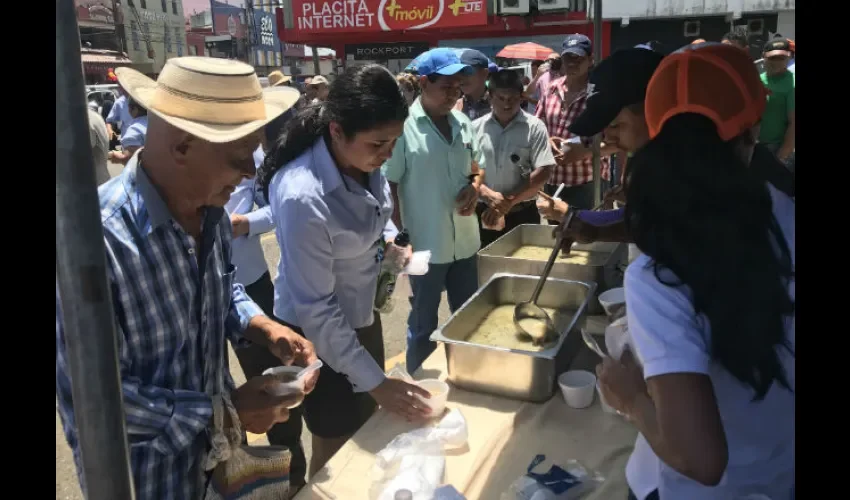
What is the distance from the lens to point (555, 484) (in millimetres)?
1262

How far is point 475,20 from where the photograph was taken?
45.3 ft

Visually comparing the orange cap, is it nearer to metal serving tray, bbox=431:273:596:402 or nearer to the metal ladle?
metal serving tray, bbox=431:273:596:402

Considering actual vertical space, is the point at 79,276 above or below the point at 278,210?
above

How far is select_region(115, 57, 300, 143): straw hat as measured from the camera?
1.14 meters

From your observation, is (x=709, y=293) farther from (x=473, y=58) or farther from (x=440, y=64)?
(x=473, y=58)

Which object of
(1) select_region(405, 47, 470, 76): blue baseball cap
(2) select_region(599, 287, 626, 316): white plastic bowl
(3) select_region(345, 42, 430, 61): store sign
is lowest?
(2) select_region(599, 287, 626, 316): white plastic bowl

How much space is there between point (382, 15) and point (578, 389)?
1504 cm

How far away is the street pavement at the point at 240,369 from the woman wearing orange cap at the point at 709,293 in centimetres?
122

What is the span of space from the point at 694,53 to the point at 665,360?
0.49m

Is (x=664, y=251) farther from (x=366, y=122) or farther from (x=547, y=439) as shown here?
(x=366, y=122)

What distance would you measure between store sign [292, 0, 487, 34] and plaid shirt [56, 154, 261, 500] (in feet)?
45.2

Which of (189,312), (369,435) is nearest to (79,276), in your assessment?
(189,312)

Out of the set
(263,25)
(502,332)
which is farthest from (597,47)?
(263,25)

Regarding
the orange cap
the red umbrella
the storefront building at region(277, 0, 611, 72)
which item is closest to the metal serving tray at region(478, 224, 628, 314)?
the orange cap
